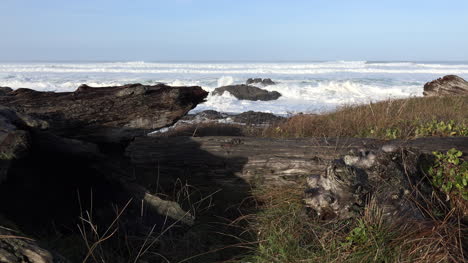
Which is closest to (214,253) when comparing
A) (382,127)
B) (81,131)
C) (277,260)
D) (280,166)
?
(277,260)

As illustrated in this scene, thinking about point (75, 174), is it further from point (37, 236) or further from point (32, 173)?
point (37, 236)

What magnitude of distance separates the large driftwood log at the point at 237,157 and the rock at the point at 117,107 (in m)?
0.32

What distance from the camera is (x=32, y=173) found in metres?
4.11

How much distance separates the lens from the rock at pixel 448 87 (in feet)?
43.5

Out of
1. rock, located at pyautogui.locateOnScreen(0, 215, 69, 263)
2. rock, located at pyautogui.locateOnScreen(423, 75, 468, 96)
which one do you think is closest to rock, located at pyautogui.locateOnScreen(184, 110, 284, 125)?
rock, located at pyautogui.locateOnScreen(423, 75, 468, 96)

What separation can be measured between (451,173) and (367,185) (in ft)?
3.16

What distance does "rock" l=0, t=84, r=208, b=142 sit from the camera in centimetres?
541

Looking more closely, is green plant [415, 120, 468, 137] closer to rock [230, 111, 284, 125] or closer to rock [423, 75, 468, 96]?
rock [423, 75, 468, 96]

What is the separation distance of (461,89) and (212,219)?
11461 millimetres

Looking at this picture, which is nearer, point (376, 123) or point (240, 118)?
point (376, 123)

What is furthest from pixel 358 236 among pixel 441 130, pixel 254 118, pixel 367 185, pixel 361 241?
pixel 254 118

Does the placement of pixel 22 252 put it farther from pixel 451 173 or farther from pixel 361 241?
pixel 451 173

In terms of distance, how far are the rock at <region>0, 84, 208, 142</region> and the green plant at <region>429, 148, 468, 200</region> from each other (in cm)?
295

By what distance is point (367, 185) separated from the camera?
4156mm
